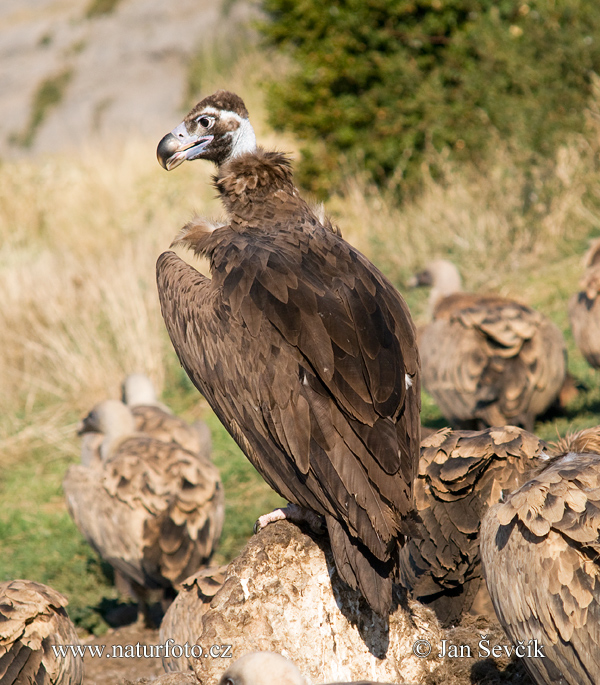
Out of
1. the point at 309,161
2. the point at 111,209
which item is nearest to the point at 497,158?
the point at 309,161

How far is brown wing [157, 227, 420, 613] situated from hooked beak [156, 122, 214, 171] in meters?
0.68

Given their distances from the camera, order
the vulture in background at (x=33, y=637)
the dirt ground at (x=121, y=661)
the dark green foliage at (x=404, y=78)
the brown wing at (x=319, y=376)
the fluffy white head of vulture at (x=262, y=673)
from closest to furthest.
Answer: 1. the fluffy white head of vulture at (x=262, y=673)
2. the brown wing at (x=319, y=376)
3. the vulture in background at (x=33, y=637)
4. the dirt ground at (x=121, y=661)
5. the dark green foliage at (x=404, y=78)

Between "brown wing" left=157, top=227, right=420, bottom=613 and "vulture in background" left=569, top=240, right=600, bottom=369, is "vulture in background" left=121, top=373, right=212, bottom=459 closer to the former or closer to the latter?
→ "vulture in background" left=569, top=240, right=600, bottom=369

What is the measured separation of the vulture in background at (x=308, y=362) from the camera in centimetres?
279

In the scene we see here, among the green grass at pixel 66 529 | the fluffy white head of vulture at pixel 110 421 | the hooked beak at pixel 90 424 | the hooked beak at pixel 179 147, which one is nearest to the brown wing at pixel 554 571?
the hooked beak at pixel 179 147

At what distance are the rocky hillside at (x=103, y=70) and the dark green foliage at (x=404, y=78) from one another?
46.8 ft

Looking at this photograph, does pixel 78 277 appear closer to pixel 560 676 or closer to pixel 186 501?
pixel 186 501

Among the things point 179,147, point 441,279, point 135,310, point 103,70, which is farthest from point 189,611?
point 103,70

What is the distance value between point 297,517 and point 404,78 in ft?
38.7

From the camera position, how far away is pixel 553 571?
9.11 ft

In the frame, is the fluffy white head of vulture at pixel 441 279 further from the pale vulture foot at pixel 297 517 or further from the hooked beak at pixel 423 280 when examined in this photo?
the pale vulture foot at pixel 297 517

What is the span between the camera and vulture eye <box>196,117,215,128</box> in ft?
13.2

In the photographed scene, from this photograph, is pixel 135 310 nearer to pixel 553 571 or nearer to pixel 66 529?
pixel 66 529

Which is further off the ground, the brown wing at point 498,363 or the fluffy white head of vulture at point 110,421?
the fluffy white head of vulture at point 110,421
